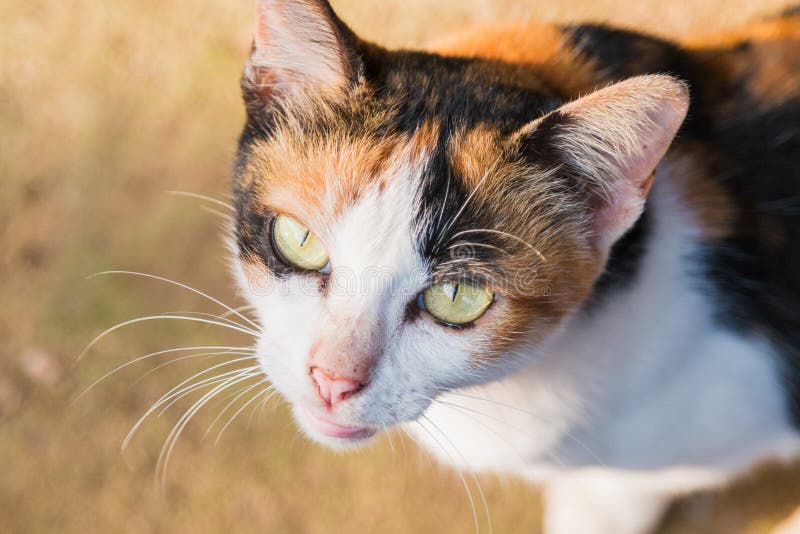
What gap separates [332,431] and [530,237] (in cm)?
59

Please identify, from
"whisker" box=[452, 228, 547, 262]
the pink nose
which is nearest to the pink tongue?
the pink nose

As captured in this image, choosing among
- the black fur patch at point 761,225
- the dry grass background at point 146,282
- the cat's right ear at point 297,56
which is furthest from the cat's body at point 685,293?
the dry grass background at point 146,282

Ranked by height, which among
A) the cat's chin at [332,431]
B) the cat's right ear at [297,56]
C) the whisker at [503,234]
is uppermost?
the cat's right ear at [297,56]

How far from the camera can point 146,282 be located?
9.29 ft

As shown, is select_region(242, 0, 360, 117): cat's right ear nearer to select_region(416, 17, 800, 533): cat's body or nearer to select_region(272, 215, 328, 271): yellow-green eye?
select_region(272, 215, 328, 271): yellow-green eye

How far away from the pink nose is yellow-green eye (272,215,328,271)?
211 mm

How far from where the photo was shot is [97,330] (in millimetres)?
2785

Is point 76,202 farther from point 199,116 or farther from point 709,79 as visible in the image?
point 709,79

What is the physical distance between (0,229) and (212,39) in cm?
124

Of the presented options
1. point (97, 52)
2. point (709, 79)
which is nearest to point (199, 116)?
point (97, 52)

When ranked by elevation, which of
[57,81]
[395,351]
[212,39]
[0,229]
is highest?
[395,351]

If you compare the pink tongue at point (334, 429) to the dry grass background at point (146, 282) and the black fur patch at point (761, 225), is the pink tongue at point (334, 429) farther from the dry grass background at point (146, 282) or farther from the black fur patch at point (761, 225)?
the dry grass background at point (146, 282)

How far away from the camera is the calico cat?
1319 millimetres

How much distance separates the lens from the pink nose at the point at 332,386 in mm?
1310
